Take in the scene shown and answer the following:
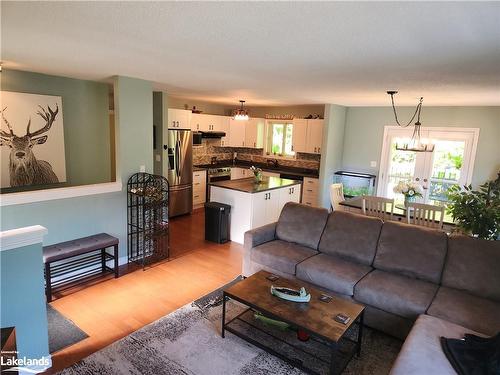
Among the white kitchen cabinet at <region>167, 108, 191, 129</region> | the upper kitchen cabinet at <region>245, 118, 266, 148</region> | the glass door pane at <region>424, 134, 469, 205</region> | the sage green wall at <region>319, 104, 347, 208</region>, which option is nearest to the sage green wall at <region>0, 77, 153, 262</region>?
the white kitchen cabinet at <region>167, 108, 191, 129</region>

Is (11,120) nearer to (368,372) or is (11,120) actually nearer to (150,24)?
(150,24)

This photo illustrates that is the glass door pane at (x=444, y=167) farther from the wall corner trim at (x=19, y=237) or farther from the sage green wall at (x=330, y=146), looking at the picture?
the wall corner trim at (x=19, y=237)

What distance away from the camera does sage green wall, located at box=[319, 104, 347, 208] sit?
637 centimetres

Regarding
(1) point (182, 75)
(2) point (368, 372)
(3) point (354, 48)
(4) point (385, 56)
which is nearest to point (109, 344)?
(2) point (368, 372)

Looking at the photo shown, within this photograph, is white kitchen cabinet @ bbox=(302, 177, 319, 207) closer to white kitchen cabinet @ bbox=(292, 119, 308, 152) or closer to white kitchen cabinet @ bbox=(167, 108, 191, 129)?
white kitchen cabinet @ bbox=(292, 119, 308, 152)

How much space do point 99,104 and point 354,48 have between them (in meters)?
3.85

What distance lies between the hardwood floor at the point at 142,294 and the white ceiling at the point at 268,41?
2392 millimetres

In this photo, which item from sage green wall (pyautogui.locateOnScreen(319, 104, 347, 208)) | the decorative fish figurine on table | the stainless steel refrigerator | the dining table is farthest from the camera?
sage green wall (pyautogui.locateOnScreen(319, 104, 347, 208))

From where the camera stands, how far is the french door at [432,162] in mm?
5621

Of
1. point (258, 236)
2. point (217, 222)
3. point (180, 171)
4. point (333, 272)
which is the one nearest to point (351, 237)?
point (333, 272)

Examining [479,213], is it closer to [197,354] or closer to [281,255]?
[281,255]

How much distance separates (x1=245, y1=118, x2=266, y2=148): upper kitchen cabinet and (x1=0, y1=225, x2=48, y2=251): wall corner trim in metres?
6.30

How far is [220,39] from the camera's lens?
2.11 meters

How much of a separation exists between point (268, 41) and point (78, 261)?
331cm
